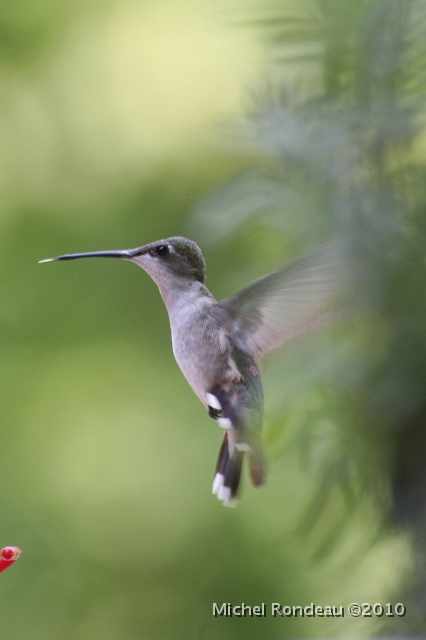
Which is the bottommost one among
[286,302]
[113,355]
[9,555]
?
[113,355]

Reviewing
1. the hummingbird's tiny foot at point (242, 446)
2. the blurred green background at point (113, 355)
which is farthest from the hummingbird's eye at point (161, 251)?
the blurred green background at point (113, 355)

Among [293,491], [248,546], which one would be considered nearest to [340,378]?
[293,491]

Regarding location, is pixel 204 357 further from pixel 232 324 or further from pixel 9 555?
pixel 9 555

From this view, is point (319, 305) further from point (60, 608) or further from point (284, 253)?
point (60, 608)

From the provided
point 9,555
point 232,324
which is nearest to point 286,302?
point 232,324

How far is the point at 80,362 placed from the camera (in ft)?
5.00

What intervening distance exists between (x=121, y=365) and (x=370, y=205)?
0.92 m

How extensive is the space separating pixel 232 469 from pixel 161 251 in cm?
14

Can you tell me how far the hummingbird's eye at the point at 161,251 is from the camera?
15.6 inches

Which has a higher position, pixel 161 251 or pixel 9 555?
pixel 161 251

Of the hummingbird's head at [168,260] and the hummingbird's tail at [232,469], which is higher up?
the hummingbird's head at [168,260]

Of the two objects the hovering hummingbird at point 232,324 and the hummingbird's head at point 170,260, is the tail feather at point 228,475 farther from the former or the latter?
the hummingbird's head at point 170,260

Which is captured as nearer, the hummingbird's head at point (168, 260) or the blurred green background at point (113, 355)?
the hummingbird's head at point (168, 260)

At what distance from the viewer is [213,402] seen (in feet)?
1.33
